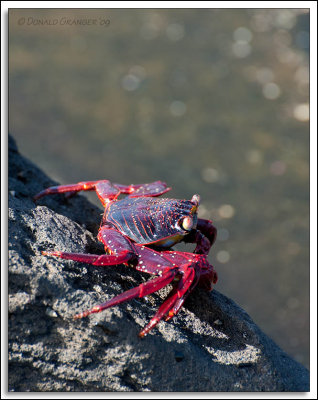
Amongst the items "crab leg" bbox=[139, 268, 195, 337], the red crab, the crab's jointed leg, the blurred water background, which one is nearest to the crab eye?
the red crab

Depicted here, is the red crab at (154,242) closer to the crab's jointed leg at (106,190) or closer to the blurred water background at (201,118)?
the crab's jointed leg at (106,190)

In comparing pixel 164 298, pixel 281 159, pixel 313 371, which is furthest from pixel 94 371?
pixel 281 159

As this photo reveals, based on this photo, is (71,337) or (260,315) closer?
(71,337)

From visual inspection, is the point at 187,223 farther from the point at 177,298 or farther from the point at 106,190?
the point at 106,190

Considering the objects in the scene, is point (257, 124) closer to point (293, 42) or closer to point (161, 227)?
point (293, 42)

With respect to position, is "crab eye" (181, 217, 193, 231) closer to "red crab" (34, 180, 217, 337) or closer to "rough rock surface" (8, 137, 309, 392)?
"red crab" (34, 180, 217, 337)

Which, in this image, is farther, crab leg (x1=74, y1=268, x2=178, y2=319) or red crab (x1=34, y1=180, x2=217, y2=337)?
red crab (x1=34, y1=180, x2=217, y2=337)

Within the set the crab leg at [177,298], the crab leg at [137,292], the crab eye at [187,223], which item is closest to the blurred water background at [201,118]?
the crab eye at [187,223]
